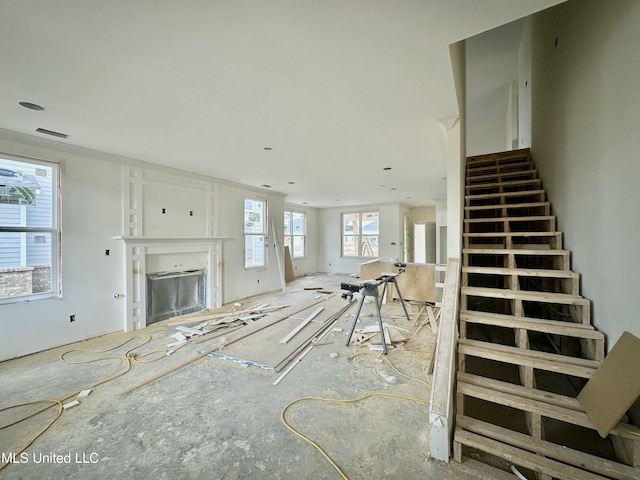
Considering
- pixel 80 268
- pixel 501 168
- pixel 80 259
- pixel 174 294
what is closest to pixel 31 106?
pixel 80 259

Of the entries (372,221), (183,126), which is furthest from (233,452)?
(372,221)

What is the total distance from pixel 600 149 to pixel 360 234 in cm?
742

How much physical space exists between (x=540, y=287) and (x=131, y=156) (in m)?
5.99

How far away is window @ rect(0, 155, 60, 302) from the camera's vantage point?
2857 mm

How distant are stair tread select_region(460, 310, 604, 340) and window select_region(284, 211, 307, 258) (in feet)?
22.6

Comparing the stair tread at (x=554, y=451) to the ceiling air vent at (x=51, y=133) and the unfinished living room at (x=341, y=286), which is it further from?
the ceiling air vent at (x=51, y=133)

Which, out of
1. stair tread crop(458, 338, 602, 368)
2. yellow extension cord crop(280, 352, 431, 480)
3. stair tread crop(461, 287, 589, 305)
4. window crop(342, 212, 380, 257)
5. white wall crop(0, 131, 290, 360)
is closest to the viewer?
yellow extension cord crop(280, 352, 431, 480)

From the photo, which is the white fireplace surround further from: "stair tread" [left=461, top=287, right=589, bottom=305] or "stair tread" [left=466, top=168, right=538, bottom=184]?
"stair tread" [left=466, top=168, right=538, bottom=184]

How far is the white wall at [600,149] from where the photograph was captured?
1.54 m

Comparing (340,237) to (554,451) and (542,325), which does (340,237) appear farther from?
(554,451)

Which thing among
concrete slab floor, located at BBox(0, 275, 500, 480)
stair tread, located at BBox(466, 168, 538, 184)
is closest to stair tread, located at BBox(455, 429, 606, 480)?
concrete slab floor, located at BBox(0, 275, 500, 480)

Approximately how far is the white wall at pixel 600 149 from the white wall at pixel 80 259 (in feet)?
17.7

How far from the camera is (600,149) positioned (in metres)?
1.89

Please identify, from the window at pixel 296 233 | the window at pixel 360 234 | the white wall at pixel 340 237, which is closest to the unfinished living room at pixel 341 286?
the white wall at pixel 340 237
